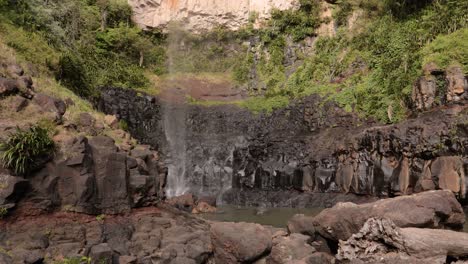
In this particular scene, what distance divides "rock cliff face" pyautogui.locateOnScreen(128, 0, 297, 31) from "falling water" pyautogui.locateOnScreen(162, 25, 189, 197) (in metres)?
10.3

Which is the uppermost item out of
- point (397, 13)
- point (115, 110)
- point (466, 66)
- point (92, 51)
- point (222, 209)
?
point (397, 13)

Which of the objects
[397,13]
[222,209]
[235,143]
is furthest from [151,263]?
[397,13]

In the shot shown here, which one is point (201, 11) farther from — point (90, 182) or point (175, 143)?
point (90, 182)

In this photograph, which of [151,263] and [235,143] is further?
[235,143]

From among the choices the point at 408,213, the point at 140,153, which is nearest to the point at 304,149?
the point at 140,153

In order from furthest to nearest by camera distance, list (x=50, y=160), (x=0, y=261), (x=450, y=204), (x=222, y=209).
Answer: (x=222, y=209) < (x=50, y=160) < (x=450, y=204) < (x=0, y=261)

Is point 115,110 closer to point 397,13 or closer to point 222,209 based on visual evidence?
point 222,209

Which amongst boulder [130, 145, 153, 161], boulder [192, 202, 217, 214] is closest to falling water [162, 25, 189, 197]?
boulder [192, 202, 217, 214]

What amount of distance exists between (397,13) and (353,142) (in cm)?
1631

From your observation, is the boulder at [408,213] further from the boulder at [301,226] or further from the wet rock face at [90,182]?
the wet rock face at [90,182]

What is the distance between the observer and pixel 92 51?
116 ft

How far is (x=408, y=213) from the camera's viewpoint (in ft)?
33.0

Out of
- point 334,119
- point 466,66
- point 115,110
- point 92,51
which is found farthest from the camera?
point 92,51

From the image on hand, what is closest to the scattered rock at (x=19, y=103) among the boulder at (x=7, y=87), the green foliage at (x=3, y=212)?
the boulder at (x=7, y=87)
